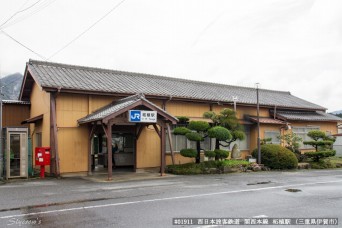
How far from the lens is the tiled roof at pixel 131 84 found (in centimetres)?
1659

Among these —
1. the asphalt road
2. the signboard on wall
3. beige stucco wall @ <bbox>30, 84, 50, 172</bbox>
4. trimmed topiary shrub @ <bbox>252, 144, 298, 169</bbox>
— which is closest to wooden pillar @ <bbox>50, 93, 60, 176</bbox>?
beige stucco wall @ <bbox>30, 84, 50, 172</bbox>

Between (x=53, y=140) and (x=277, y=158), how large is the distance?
12.5 meters

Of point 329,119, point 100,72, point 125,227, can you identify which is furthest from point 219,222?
point 329,119

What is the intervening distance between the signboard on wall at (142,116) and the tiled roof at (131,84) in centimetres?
293

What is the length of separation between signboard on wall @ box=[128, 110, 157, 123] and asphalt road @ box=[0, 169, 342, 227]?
270 centimetres

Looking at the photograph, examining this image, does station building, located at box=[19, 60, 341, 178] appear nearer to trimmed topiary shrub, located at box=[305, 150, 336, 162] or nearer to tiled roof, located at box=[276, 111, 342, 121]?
tiled roof, located at box=[276, 111, 342, 121]

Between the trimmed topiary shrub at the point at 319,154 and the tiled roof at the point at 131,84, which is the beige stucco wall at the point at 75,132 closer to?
the tiled roof at the point at 131,84

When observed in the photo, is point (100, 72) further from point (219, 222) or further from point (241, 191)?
point (219, 222)

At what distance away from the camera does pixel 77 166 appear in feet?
52.9

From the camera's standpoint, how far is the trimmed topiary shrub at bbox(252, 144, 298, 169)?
65.3ft

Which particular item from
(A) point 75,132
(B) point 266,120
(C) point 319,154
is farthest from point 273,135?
(A) point 75,132

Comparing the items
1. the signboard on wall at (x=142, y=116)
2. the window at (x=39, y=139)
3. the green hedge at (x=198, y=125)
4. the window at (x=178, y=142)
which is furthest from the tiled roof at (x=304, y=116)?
the window at (x=39, y=139)

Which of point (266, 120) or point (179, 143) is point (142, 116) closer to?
point (179, 143)

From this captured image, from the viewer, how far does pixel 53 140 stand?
15695 millimetres
